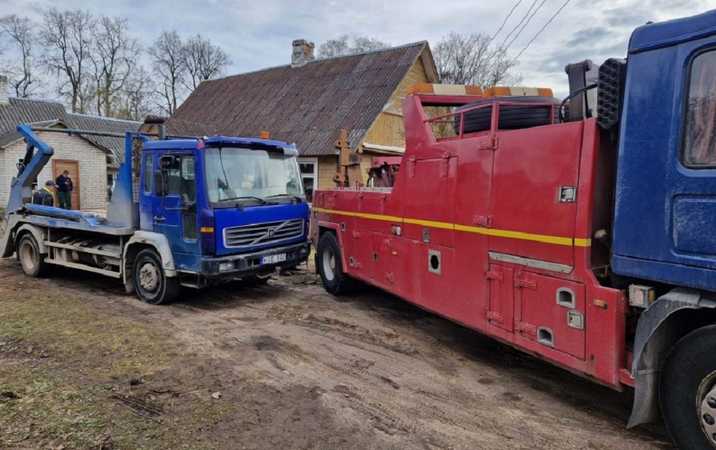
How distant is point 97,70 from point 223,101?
30.8 meters

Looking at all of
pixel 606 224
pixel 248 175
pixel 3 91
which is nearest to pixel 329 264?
pixel 248 175

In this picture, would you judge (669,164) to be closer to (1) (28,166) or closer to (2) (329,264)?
(2) (329,264)

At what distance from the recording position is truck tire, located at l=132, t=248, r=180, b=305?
730 centimetres

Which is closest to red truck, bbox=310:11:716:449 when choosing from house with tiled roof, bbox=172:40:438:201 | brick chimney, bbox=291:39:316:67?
house with tiled roof, bbox=172:40:438:201

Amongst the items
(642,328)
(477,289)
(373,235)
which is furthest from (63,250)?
(642,328)

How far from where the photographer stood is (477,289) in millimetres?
4492

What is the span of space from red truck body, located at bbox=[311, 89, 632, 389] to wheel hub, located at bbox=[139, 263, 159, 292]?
12.1 ft

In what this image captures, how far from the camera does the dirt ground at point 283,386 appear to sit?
356 centimetres

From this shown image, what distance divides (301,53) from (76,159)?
37.0ft

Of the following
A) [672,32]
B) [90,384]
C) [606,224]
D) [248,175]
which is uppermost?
[672,32]

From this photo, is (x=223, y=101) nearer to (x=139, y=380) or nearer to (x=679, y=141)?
(x=139, y=380)

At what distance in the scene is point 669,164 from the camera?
117 inches

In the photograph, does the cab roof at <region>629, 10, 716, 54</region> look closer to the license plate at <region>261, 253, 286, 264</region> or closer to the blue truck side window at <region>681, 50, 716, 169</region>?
the blue truck side window at <region>681, 50, 716, 169</region>

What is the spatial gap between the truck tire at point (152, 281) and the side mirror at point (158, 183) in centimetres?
92
